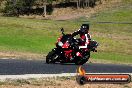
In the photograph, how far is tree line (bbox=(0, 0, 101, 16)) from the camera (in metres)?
86.6

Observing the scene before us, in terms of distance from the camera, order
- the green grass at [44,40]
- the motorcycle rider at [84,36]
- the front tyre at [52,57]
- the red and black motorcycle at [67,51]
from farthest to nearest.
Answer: the green grass at [44,40] → the front tyre at [52,57] → the red and black motorcycle at [67,51] → the motorcycle rider at [84,36]

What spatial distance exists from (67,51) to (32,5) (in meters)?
72.0

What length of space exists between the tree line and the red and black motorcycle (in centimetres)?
6660

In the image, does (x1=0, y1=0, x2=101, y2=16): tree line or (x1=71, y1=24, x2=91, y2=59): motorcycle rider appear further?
(x1=0, y1=0, x2=101, y2=16): tree line

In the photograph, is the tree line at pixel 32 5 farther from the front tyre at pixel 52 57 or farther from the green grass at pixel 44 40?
the front tyre at pixel 52 57

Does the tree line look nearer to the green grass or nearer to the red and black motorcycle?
the green grass

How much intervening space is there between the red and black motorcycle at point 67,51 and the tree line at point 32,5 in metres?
66.6

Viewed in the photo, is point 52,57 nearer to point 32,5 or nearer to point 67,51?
point 67,51

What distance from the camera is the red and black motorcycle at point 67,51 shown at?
784 inches

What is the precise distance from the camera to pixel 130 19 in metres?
78.1

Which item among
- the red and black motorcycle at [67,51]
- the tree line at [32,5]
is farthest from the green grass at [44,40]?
the tree line at [32,5]

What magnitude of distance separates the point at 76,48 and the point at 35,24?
33.2 meters

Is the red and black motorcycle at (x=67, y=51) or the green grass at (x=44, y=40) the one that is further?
the green grass at (x=44, y=40)

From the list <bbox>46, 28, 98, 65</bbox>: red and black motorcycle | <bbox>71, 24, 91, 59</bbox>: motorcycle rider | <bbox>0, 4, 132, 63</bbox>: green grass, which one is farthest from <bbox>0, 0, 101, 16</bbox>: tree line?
<bbox>71, 24, 91, 59</bbox>: motorcycle rider
